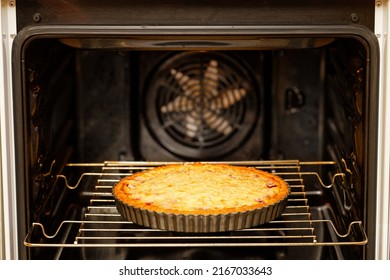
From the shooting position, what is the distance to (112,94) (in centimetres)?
244

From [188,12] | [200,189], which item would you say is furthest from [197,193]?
[188,12]

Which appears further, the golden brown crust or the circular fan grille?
the circular fan grille

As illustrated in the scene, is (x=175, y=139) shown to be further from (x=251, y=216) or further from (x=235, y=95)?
(x=251, y=216)

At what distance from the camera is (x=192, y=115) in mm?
2455

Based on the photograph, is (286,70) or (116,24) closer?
(116,24)

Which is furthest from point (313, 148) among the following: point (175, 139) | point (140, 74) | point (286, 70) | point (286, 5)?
point (286, 5)

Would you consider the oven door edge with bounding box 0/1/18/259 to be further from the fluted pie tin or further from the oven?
the fluted pie tin

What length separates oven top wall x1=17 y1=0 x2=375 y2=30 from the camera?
5.69 feet

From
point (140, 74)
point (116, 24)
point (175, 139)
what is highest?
point (116, 24)

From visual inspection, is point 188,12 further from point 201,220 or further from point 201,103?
point 201,103

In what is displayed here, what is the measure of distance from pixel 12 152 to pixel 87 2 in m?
0.38

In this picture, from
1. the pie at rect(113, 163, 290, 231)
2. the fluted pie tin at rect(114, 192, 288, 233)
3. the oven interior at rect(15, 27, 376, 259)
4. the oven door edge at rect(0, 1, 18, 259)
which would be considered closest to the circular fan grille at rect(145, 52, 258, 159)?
the oven interior at rect(15, 27, 376, 259)

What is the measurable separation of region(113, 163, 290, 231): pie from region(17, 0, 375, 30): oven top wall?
1.42ft

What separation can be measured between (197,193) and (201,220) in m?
0.18
